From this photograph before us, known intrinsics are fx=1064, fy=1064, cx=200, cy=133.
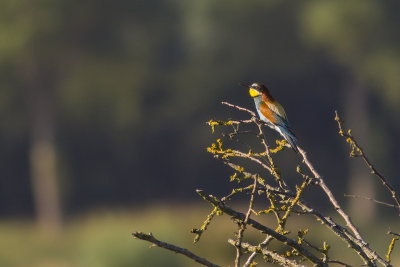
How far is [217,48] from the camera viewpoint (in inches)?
1613

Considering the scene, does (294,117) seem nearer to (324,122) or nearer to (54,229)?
(324,122)

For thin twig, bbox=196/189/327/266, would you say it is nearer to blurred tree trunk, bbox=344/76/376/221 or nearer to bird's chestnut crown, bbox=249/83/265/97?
bird's chestnut crown, bbox=249/83/265/97

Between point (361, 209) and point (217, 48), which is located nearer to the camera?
point (361, 209)

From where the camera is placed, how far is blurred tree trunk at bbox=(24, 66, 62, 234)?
35281mm

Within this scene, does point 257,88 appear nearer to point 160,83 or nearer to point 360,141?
point 360,141

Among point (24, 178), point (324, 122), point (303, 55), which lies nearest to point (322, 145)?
point (324, 122)

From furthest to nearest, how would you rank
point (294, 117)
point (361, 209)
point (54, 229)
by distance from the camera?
1. point (294, 117)
2. point (361, 209)
3. point (54, 229)

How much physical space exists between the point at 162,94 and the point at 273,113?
32960 millimetres

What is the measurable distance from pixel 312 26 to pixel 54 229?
40.6 feet

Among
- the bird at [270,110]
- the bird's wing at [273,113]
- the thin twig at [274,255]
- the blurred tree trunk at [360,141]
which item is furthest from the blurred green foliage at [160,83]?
the thin twig at [274,255]

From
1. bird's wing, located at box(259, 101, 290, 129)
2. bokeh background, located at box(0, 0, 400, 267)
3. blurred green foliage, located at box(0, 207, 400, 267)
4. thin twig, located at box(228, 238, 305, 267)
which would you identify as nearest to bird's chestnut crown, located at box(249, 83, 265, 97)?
bird's wing, located at box(259, 101, 290, 129)

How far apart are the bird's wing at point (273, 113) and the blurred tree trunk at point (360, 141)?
29819 mm

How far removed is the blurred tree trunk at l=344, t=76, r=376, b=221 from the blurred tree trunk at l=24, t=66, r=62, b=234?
10238 mm

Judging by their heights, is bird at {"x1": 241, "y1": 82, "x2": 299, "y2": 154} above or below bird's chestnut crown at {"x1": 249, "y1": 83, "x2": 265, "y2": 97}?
below
